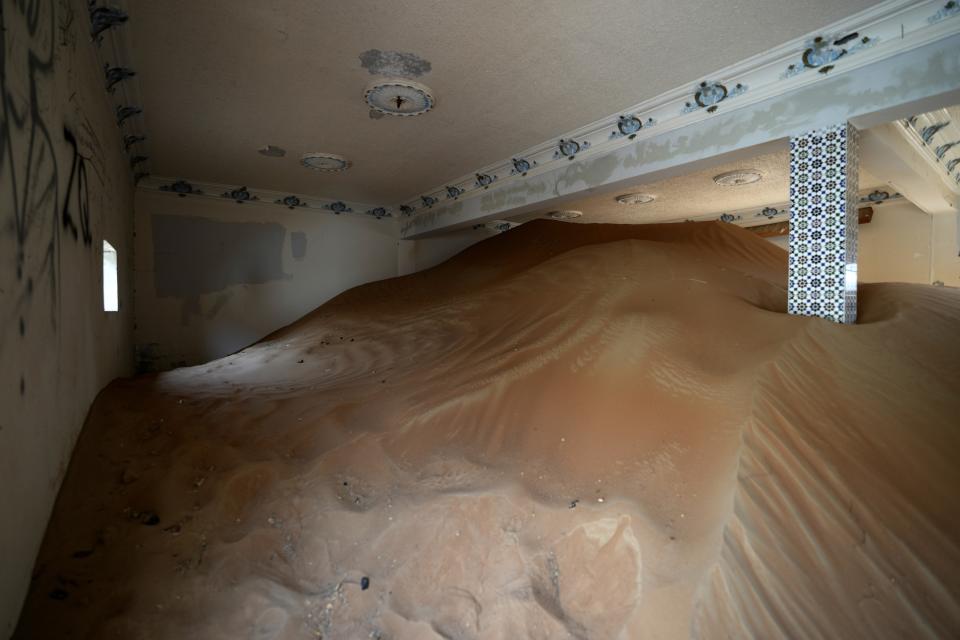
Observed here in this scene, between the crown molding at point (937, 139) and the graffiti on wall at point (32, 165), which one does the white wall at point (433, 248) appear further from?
the graffiti on wall at point (32, 165)

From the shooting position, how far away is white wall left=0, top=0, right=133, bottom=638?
1342 millimetres

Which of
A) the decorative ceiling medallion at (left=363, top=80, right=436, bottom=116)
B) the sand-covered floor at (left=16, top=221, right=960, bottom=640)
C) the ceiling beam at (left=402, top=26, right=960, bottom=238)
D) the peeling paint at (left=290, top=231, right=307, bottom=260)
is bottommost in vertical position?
the sand-covered floor at (left=16, top=221, right=960, bottom=640)

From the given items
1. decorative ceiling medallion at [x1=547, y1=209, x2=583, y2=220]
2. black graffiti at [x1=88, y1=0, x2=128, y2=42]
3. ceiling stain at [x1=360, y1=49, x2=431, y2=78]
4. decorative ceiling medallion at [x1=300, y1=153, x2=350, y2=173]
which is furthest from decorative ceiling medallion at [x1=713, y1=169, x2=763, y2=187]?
black graffiti at [x1=88, y1=0, x2=128, y2=42]

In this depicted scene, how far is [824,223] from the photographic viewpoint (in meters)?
3.36

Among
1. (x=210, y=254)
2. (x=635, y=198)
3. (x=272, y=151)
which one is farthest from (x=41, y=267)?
(x=635, y=198)

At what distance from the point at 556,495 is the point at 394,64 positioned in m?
3.47

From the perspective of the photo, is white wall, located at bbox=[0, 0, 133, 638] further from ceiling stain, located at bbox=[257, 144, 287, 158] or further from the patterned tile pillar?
the patterned tile pillar

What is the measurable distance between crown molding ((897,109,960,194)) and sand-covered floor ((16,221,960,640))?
212 cm

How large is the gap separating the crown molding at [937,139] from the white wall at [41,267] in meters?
6.31

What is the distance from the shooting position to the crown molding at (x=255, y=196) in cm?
650

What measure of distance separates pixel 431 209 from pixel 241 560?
269 inches

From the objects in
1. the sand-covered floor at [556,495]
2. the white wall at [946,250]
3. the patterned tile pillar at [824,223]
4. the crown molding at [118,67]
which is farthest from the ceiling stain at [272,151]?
the white wall at [946,250]

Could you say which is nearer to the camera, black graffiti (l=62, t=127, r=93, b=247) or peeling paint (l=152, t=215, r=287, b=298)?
black graffiti (l=62, t=127, r=93, b=247)

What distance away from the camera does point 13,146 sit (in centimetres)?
142
